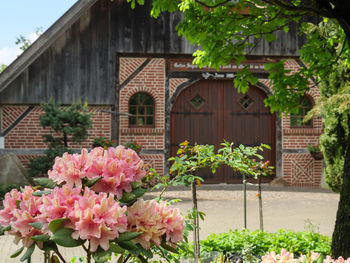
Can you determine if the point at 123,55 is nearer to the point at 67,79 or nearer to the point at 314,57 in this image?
the point at 67,79

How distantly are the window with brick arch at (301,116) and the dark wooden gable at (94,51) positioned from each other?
3522 mm

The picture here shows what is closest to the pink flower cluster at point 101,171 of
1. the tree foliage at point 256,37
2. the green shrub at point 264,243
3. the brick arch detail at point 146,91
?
Answer: the green shrub at point 264,243

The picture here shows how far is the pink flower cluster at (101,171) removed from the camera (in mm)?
1914

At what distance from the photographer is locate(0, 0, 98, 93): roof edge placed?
11289 millimetres

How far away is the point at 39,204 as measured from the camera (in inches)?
75.3

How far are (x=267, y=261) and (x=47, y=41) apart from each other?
35.1 feet

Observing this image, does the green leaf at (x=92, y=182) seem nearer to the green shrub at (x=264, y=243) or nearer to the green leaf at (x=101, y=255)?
the green leaf at (x=101, y=255)

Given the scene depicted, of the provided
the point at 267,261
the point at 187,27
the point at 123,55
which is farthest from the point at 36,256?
the point at 123,55

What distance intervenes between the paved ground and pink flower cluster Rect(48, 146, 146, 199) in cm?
343

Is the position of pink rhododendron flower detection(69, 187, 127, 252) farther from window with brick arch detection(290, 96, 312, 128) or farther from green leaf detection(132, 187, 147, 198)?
window with brick arch detection(290, 96, 312, 128)

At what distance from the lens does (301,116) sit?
1348cm

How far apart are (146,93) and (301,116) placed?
4527mm

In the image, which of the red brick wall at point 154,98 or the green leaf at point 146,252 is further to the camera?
the red brick wall at point 154,98

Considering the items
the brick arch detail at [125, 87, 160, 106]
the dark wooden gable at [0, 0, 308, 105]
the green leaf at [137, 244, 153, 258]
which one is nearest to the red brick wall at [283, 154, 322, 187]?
the brick arch detail at [125, 87, 160, 106]
